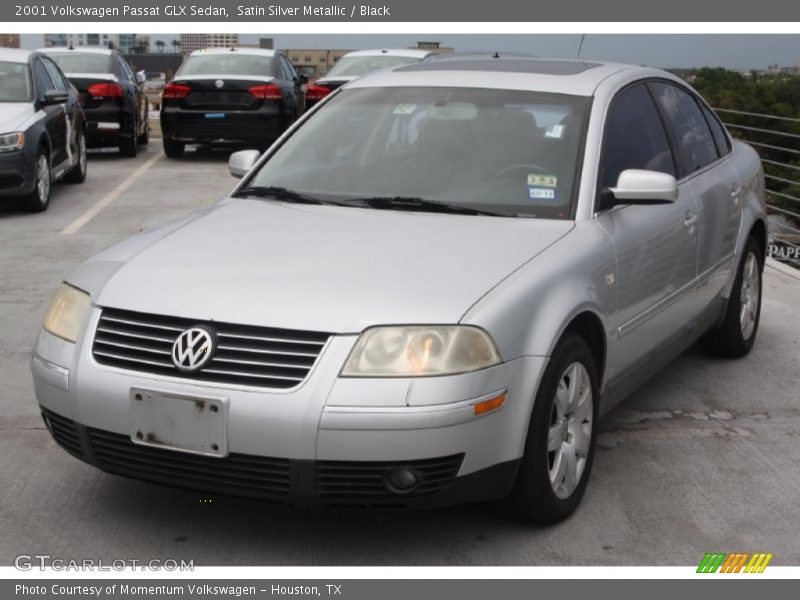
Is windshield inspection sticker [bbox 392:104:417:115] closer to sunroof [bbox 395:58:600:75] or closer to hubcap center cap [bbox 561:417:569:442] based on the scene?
sunroof [bbox 395:58:600:75]

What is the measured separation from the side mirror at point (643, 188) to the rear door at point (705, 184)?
3.01 ft

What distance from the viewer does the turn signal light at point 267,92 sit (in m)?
16.3

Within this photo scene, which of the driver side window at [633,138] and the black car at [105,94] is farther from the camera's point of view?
the black car at [105,94]

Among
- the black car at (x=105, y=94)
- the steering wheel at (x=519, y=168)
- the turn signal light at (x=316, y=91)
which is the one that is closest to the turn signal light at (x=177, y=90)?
the black car at (x=105, y=94)

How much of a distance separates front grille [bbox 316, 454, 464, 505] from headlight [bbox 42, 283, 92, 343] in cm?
98

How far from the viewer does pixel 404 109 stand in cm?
528

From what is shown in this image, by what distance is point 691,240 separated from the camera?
213 inches

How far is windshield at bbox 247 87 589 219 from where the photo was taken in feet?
15.6

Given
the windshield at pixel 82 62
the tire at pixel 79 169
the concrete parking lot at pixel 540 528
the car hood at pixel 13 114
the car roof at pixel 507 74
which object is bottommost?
the tire at pixel 79 169

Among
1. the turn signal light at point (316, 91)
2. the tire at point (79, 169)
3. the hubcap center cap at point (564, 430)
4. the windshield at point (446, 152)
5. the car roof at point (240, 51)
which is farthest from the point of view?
the turn signal light at point (316, 91)

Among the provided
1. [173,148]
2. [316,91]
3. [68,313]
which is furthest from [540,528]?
[316,91]

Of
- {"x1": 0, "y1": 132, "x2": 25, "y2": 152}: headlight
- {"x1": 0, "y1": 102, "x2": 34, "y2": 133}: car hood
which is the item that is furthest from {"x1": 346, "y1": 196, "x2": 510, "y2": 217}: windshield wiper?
{"x1": 0, "y1": 102, "x2": 34, "y2": 133}: car hood

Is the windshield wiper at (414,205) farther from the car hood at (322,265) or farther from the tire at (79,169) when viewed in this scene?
the tire at (79,169)

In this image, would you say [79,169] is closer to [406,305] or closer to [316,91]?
[316,91]
